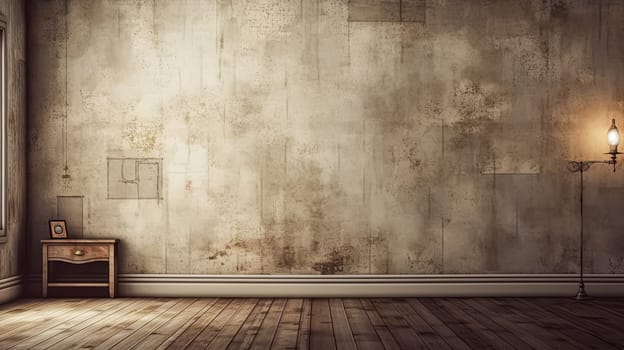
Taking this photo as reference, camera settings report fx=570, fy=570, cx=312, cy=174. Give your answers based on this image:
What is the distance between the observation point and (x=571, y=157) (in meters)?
6.27

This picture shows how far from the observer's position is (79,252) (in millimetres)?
5910

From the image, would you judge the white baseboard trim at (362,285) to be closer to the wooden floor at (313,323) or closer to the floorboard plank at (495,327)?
the wooden floor at (313,323)

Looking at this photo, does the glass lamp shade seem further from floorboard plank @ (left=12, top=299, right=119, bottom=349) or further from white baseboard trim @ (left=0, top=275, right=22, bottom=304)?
white baseboard trim @ (left=0, top=275, right=22, bottom=304)

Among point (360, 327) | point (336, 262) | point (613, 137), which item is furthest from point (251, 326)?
point (613, 137)

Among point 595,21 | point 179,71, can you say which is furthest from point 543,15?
point 179,71

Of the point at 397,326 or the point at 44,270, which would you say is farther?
the point at 44,270

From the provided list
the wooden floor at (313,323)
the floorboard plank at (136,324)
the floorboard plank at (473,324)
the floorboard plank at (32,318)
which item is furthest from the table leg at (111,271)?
the floorboard plank at (473,324)

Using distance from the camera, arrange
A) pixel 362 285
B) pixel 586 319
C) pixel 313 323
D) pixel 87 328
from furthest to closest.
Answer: pixel 362 285 → pixel 586 319 → pixel 313 323 → pixel 87 328

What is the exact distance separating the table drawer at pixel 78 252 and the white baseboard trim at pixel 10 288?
0.46 metres

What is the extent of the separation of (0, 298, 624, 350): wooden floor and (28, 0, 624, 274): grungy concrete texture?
615mm

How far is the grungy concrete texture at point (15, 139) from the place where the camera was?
5945 mm

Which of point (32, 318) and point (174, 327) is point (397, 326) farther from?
point (32, 318)

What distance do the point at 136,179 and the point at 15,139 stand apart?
1.32 metres

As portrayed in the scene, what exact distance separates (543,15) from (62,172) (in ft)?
18.3
